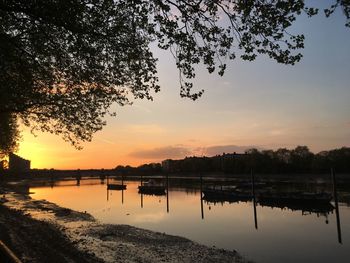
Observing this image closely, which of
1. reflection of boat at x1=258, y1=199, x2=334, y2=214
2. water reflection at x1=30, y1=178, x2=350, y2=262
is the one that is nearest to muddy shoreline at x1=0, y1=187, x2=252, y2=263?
water reflection at x1=30, y1=178, x2=350, y2=262

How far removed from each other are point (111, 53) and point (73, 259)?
11.2m

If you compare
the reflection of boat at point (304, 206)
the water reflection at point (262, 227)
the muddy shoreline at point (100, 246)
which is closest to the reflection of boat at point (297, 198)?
the reflection of boat at point (304, 206)

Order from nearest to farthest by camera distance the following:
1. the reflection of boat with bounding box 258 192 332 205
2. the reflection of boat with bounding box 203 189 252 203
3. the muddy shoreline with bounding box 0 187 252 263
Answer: the muddy shoreline with bounding box 0 187 252 263 < the reflection of boat with bounding box 258 192 332 205 < the reflection of boat with bounding box 203 189 252 203

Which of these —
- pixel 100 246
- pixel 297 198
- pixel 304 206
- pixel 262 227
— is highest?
pixel 297 198

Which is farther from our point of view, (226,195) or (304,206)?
(226,195)

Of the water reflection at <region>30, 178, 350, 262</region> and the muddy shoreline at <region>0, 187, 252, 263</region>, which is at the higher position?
the muddy shoreline at <region>0, 187, 252, 263</region>

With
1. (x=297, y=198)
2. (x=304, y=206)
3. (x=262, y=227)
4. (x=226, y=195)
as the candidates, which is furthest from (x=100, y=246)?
(x=226, y=195)

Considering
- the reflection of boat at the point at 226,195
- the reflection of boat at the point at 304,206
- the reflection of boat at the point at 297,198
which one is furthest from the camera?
the reflection of boat at the point at 226,195

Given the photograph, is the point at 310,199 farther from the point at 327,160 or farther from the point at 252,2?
the point at 327,160

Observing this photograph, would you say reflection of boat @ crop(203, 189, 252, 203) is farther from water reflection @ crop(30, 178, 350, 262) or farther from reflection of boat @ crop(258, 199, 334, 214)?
water reflection @ crop(30, 178, 350, 262)

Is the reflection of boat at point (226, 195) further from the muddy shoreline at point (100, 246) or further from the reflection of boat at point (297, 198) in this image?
the muddy shoreline at point (100, 246)

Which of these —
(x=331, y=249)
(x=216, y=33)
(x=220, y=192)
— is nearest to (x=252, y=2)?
(x=216, y=33)

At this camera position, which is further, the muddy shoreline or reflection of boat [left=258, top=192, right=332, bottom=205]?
reflection of boat [left=258, top=192, right=332, bottom=205]

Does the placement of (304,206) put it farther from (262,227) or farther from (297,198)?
(262,227)
